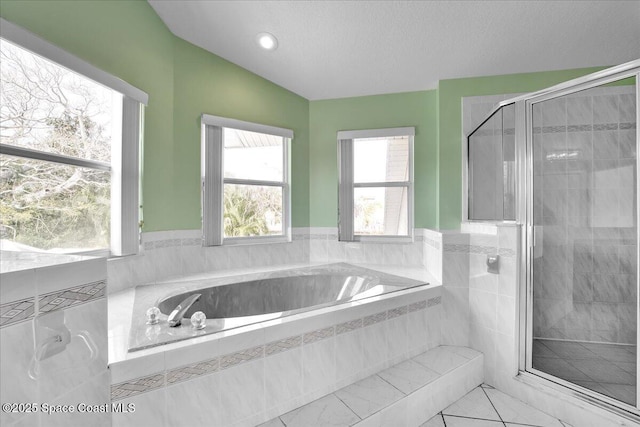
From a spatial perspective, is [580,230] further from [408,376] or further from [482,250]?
[408,376]

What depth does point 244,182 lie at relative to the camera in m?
3.18

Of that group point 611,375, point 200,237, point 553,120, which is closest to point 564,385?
point 611,375

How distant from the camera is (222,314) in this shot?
2418mm

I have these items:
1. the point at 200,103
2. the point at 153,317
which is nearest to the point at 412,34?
the point at 200,103

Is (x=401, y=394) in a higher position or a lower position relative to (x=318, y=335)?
lower

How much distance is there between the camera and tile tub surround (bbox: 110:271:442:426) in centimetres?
127

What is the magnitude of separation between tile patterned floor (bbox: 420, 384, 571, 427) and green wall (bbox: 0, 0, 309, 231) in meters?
2.33

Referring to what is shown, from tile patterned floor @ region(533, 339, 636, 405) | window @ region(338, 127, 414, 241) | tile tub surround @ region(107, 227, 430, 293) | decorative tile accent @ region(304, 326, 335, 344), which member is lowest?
tile patterned floor @ region(533, 339, 636, 405)

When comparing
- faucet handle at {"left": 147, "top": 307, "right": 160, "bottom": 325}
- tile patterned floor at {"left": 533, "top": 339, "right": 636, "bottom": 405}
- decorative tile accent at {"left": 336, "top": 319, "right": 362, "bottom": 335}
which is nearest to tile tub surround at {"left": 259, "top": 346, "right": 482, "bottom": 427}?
decorative tile accent at {"left": 336, "top": 319, "right": 362, "bottom": 335}

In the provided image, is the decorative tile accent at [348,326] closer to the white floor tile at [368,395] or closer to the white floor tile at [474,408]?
the white floor tile at [368,395]

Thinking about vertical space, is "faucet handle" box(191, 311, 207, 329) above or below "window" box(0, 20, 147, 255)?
below

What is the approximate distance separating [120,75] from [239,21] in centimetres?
98

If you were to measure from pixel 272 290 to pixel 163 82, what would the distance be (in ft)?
6.12

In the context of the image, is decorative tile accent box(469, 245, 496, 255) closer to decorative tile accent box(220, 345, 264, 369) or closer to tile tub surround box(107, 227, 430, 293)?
tile tub surround box(107, 227, 430, 293)
